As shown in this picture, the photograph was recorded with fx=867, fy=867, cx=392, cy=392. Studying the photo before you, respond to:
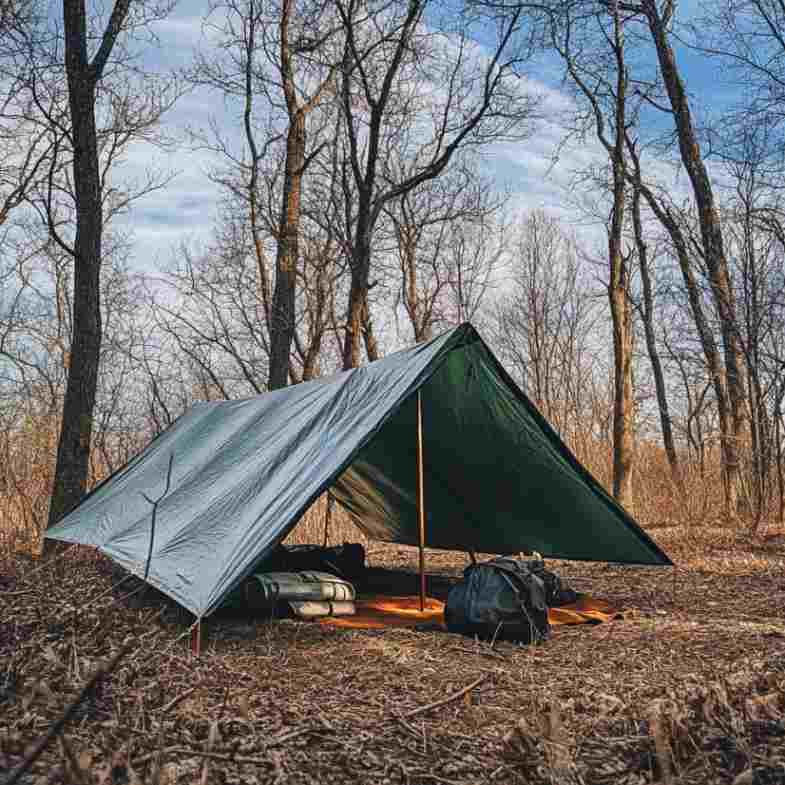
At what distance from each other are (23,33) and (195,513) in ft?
18.7

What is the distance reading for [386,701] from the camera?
9.92ft

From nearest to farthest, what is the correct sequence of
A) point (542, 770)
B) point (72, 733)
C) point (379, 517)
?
point (542, 770)
point (72, 733)
point (379, 517)

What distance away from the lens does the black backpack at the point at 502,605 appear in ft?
13.6

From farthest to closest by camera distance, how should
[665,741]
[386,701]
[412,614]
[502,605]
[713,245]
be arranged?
[713,245]
[412,614]
[502,605]
[386,701]
[665,741]

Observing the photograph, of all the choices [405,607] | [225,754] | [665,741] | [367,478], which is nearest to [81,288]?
[367,478]

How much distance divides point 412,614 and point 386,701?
2071 mm

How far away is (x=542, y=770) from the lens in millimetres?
2238

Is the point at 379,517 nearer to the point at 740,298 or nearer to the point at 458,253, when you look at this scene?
the point at 740,298

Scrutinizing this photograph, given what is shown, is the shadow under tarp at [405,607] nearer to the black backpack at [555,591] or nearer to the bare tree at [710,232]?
the black backpack at [555,591]

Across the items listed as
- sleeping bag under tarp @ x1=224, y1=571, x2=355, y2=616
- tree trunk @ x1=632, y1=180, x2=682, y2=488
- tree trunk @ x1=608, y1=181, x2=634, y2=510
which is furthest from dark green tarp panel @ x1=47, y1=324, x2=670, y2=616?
tree trunk @ x1=632, y1=180, x2=682, y2=488

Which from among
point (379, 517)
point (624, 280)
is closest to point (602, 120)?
point (624, 280)

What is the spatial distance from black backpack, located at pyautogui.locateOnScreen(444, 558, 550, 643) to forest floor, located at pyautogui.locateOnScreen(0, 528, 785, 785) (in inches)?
4.1

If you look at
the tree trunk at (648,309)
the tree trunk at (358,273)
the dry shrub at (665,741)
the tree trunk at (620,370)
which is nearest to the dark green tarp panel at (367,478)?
the dry shrub at (665,741)

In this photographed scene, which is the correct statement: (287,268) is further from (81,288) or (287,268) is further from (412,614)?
(412,614)
